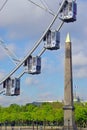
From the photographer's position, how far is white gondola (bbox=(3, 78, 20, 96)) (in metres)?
25.7

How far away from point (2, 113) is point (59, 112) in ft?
55.6

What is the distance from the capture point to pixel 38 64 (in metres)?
26.5

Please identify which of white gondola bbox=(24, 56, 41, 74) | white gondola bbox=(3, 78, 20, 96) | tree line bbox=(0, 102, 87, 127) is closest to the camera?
white gondola bbox=(3, 78, 20, 96)

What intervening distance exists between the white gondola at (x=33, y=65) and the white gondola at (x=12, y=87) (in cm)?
90

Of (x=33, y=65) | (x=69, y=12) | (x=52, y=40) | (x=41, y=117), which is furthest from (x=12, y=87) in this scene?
(x=41, y=117)

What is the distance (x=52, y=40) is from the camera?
26.9m

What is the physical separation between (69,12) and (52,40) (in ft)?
6.56

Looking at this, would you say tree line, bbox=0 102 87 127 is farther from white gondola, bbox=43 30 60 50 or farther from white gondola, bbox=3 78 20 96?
white gondola, bbox=3 78 20 96

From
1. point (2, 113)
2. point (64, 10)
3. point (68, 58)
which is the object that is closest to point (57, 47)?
point (64, 10)

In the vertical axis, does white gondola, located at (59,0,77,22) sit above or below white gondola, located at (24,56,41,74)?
above

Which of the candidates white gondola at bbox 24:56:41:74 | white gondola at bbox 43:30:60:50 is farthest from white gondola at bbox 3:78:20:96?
white gondola at bbox 43:30:60:50

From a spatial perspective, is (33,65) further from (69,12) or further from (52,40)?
(69,12)

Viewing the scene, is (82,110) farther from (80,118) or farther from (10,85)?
(10,85)

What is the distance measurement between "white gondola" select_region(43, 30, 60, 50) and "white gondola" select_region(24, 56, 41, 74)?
37.4 inches
